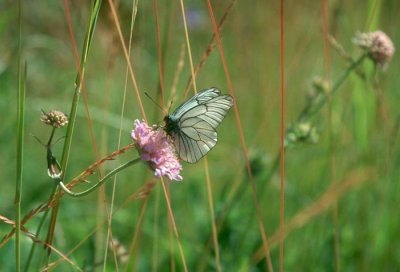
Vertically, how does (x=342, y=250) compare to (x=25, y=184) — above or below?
below

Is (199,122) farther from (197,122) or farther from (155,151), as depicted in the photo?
(155,151)

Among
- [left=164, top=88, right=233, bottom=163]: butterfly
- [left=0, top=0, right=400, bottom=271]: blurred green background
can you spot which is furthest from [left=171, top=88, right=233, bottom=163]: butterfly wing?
[left=0, top=0, right=400, bottom=271]: blurred green background

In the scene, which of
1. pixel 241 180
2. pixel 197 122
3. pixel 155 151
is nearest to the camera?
pixel 155 151

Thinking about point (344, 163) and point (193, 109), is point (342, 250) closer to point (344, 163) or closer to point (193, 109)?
point (344, 163)

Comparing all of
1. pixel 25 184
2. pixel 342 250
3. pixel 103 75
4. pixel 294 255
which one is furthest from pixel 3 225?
pixel 103 75

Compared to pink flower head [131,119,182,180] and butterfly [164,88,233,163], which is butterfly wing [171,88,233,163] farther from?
pink flower head [131,119,182,180]

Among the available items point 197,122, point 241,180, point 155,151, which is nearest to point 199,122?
point 197,122
